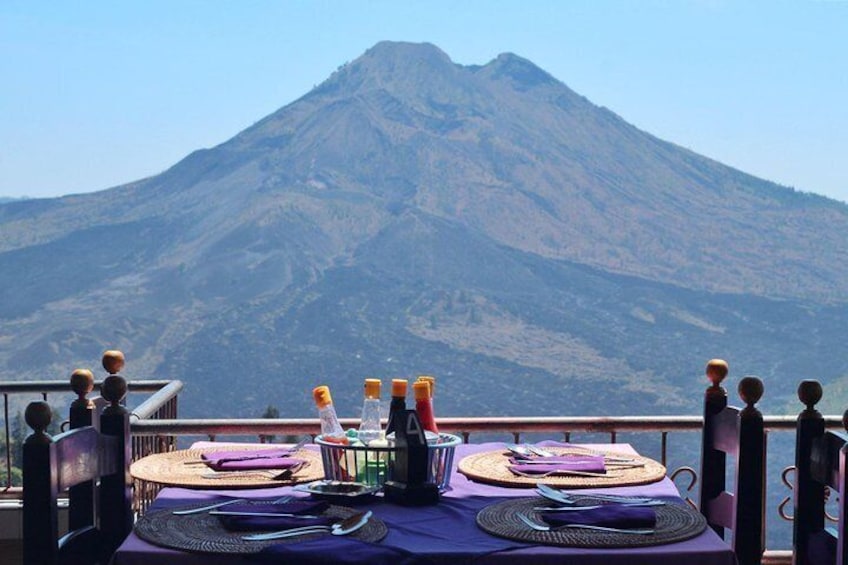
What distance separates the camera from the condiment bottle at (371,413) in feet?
6.66

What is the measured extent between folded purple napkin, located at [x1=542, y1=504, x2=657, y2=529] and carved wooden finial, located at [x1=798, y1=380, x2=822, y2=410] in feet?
1.06

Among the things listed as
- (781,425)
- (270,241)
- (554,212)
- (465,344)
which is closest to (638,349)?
(465,344)

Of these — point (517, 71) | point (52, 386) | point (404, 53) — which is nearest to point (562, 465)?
point (52, 386)

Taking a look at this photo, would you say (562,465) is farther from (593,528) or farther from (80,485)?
(80,485)

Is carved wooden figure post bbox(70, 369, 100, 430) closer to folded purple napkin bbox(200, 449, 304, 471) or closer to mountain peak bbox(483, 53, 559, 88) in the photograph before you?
folded purple napkin bbox(200, 449, 304, 471)

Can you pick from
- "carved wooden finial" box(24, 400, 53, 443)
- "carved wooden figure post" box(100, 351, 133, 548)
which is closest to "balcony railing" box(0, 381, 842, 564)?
"carved wooden figure post" box(100, 351, 133, 548)

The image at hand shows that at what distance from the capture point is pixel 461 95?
106625mm

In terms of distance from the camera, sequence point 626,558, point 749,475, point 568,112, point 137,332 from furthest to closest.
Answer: point 568,112
point 137,332
point 749,475
point 626,558

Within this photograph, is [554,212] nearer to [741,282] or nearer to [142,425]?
[741,282]

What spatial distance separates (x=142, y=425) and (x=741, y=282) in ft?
262

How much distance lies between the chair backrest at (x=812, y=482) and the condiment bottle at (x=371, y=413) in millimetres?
750

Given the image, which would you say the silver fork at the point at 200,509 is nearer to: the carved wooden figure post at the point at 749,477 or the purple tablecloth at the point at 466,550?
the purple tablecloth at the point at 466,550

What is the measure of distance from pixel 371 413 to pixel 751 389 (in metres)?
0.69

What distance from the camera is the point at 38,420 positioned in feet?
5.34
